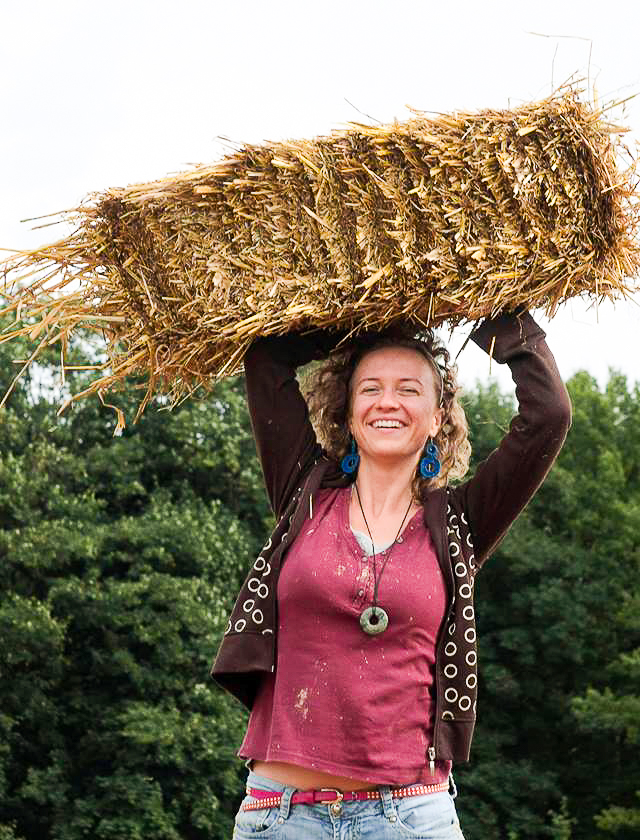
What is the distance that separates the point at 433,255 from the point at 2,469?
A: 1534cm

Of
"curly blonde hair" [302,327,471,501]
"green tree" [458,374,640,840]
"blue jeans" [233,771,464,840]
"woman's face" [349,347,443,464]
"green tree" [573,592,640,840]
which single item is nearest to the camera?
"blue jeans" [233,771,464,840]

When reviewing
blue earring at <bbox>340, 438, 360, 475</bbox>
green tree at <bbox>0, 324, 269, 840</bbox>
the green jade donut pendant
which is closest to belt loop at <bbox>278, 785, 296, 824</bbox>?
the green jade donut pendant

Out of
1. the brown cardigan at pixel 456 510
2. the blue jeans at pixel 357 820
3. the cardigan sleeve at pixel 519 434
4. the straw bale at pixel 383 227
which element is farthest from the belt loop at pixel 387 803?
the straw bale at pixel 383 227

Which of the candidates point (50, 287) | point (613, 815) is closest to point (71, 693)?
point (613, 815)

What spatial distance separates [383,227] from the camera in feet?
11.0

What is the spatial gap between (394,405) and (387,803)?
39.4 inches

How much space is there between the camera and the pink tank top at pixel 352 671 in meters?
3.13

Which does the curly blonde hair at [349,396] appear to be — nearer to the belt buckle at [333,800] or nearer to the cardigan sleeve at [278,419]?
the cardigan sleeve at [278,419]

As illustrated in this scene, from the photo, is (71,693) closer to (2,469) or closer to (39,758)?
(39,758)

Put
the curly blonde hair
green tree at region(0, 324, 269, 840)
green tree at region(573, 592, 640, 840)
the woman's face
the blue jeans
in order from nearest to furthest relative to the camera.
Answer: the blue jeans, the woman's face, the curly blonde hair, green tree at region(0, 324, 269, 840), green tree at region(573, 592, 640, 840)

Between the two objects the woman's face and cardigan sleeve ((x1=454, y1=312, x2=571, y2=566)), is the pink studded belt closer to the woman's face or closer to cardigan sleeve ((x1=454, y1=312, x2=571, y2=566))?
cardigan sleeve ((x1=454, y1=312, x2=571, y2=566))

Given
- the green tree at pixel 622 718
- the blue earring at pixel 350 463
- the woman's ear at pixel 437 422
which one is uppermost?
the woman's ear at pixel 437 422

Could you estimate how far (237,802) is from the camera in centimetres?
1773

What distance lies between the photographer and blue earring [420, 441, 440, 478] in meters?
3.54
